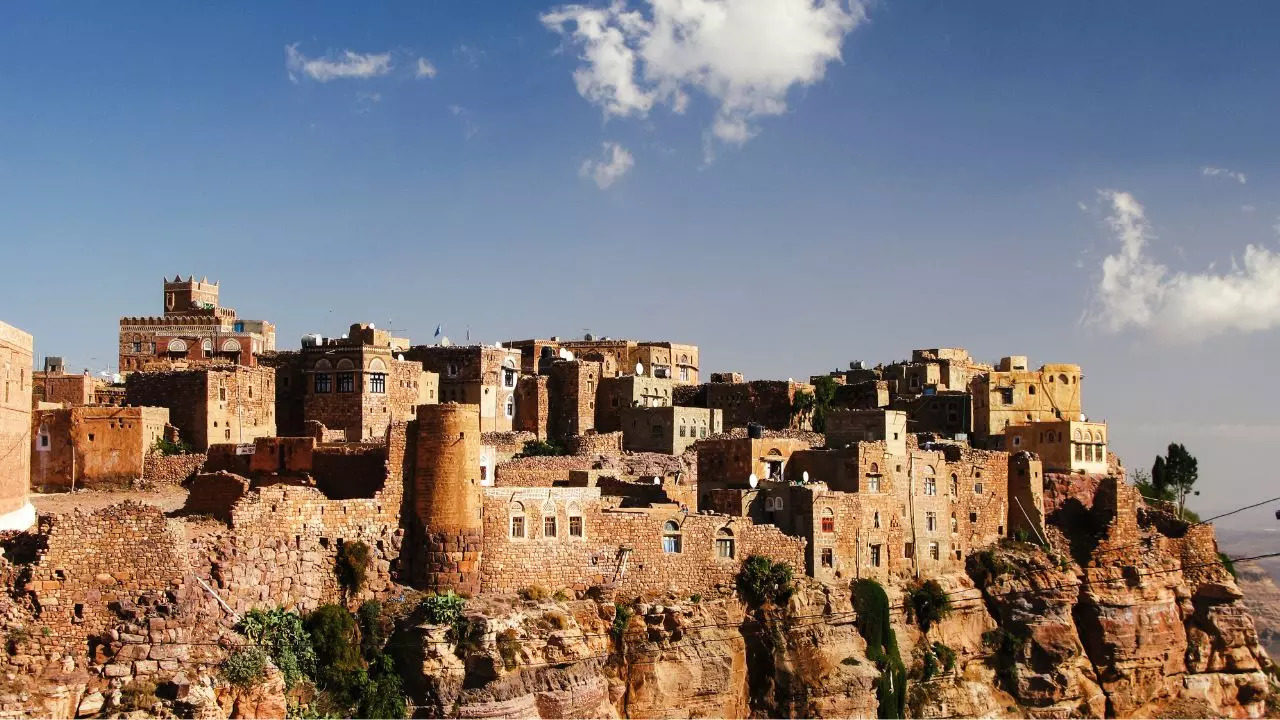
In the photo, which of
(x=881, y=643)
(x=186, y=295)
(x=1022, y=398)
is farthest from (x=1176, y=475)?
(x=186, y=295)

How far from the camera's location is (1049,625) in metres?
68.4

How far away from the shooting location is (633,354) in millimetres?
92188

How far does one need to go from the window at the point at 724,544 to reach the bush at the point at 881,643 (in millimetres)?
6225

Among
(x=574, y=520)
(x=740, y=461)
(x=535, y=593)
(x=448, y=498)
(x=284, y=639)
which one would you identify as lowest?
(x=284, y=639)

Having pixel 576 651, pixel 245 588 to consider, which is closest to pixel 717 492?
pixel 576 651

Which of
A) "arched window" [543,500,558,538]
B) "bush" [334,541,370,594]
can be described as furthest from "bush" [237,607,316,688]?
"arched window" [543,500,558,538]

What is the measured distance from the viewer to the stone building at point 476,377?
77812 mm

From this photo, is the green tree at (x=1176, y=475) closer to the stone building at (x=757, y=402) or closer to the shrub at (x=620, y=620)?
the stone building at (x=757, y=402)

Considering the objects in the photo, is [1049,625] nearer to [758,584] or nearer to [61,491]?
[758,584]

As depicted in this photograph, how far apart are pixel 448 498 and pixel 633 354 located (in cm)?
4361

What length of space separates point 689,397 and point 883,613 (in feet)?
96.5

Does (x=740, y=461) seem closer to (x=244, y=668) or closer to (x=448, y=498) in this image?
(x=448, y=498)

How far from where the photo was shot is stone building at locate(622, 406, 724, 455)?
77000 mm

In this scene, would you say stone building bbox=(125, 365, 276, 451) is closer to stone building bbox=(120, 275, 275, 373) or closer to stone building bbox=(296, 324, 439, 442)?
stone building bbox=(296, 324, 439, 442)
